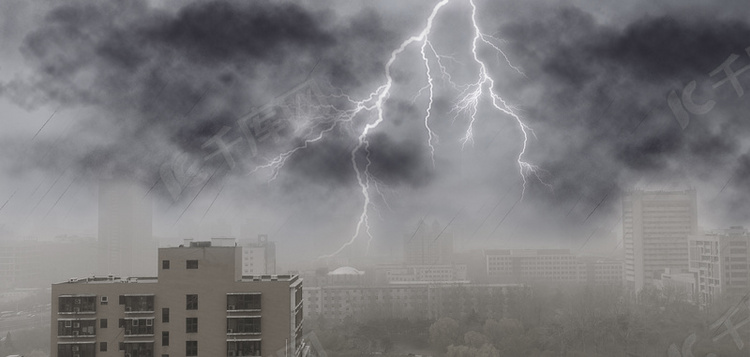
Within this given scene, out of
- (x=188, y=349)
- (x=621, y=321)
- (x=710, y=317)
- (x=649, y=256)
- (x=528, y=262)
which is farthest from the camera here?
(x=528, y=262)

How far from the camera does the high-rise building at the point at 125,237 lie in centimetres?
1289

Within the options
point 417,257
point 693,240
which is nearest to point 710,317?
point 693,240

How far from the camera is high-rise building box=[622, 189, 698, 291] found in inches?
729

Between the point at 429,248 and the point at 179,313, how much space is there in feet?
46.6

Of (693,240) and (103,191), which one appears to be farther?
(693,240)

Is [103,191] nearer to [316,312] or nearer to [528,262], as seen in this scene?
[316,312]

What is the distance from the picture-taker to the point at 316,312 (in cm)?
1530

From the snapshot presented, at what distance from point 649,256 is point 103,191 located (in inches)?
594

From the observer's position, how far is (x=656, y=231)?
19047 millimetres

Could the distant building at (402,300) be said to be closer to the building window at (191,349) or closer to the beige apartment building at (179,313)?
the beige apartment building at (179,313)

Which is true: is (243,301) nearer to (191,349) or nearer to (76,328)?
(191,349)

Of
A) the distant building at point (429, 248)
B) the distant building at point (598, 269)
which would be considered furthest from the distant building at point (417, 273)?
the distant building at point (598, 269)

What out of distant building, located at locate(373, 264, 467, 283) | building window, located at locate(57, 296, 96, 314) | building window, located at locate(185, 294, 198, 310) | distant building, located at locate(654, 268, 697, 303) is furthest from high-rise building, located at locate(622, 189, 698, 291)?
building window, located at locate(57, 296, 96, 314)

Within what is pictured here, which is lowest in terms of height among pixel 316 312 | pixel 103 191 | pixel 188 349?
pixel 316 312
